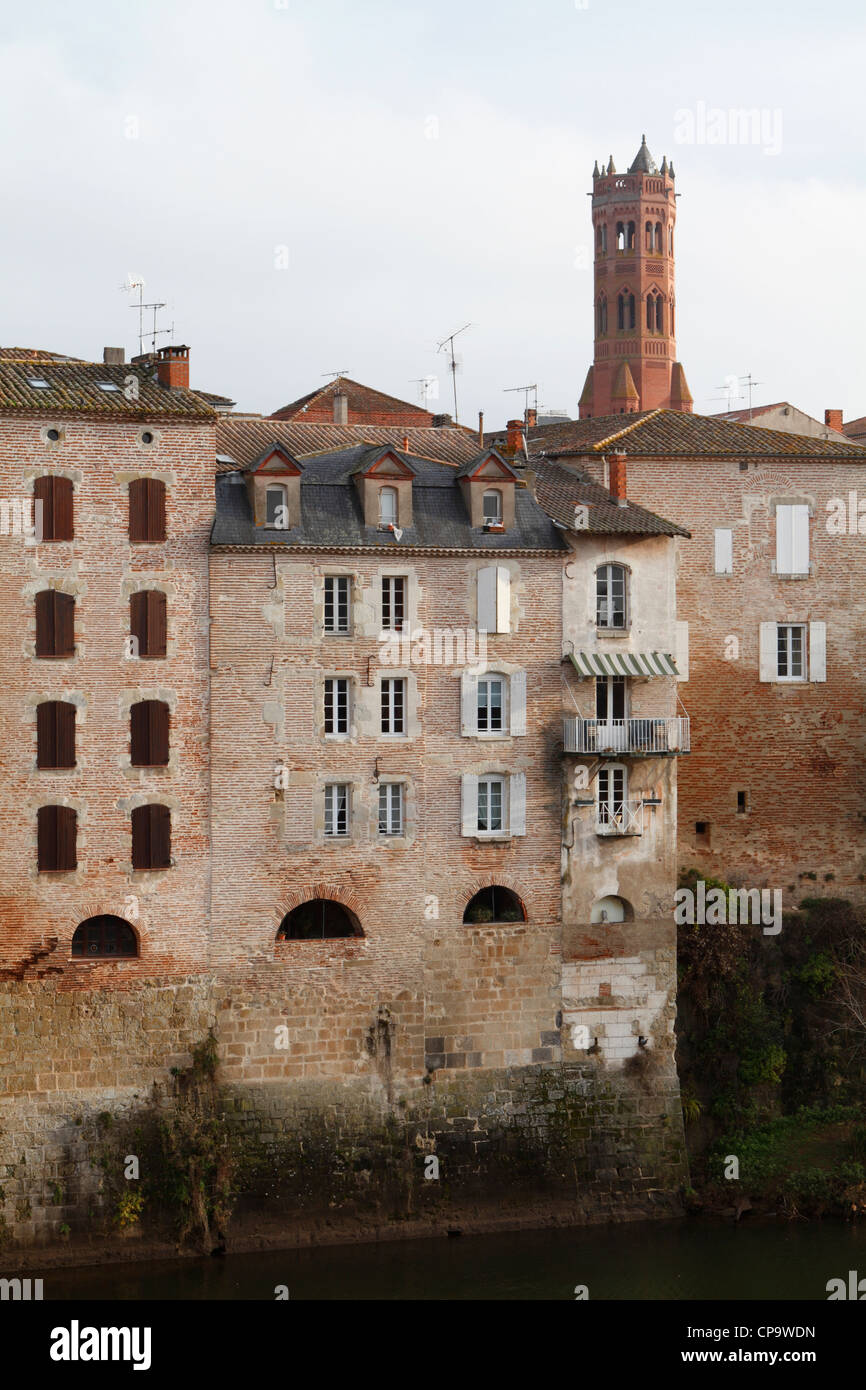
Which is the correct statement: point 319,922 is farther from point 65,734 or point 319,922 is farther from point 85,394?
point 85,394

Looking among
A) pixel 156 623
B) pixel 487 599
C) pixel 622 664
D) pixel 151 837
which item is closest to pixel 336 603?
pixel 487 599

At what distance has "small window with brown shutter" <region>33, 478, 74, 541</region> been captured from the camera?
44.4 meters

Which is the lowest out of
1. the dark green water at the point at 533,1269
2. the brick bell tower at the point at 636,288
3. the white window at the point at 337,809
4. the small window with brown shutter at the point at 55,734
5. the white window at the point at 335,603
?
the dark green water at the point at 533,1269

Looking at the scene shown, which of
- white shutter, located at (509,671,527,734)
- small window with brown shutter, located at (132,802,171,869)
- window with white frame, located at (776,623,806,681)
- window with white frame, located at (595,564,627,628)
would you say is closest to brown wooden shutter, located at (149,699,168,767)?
small window with brown shutter, located at (132,802,171,869)

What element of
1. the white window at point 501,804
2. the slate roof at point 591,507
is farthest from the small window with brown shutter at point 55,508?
the slate roof at point 591,507

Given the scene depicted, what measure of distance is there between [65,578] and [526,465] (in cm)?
1217

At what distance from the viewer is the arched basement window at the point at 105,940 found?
45.1m

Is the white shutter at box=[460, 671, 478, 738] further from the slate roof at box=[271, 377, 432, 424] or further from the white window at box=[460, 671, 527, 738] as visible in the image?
the slate roof at box=[271, 377, 432, 424]

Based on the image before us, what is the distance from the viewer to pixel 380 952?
46844 millimetres

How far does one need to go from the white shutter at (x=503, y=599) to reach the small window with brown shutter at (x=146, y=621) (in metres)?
7.79

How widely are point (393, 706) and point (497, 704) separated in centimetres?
253

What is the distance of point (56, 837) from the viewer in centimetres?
4453

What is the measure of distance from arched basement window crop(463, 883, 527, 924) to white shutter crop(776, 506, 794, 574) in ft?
38.1

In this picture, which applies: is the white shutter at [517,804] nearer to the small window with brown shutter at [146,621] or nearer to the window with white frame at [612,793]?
the window with white frame at [612,793]
